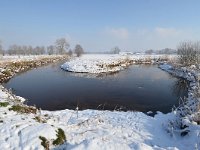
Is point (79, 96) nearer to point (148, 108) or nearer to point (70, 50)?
point (148, 108)

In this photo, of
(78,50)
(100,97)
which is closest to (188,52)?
A: (100,97)

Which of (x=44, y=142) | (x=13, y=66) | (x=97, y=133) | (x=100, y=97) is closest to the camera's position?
(x=44, y=142)

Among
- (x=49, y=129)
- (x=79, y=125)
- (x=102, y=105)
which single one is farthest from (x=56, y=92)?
(x=49, y=129)

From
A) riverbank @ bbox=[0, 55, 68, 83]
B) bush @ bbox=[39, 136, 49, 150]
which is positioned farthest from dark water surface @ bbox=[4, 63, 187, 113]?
bush @ bbox=[39, 136, 49, 150]

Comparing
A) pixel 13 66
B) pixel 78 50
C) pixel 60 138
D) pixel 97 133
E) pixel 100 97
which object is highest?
pixel 78 50

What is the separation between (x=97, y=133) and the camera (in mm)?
8656

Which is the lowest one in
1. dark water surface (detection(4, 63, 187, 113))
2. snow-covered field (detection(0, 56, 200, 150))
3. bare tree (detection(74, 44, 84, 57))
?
dark water surface (detection(4, 63, 187, 113))

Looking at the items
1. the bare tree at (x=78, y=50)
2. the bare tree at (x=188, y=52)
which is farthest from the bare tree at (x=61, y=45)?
the bare tree at (x=188, y=52)

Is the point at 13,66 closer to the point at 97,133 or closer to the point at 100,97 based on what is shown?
the point at 100,97

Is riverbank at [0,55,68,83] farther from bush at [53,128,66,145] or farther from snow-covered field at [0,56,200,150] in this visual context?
bush at [53,128,66,145]

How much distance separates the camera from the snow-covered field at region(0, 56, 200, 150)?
6.90 meters

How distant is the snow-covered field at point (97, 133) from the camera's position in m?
6.90

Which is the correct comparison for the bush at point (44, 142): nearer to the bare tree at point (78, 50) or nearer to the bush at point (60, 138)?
the bush at point (60, 138)

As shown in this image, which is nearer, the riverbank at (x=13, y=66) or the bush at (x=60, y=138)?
the bush at (x=60, y=138)
